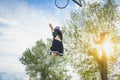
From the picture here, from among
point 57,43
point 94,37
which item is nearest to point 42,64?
point 94,37

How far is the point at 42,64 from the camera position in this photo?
59.5 m

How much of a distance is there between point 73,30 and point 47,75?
955 inches

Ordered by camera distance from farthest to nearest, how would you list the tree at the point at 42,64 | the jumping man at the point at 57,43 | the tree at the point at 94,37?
the tree at the point at 42,64
the tree at the point at 94,37
the jumping man at the point at 57,43

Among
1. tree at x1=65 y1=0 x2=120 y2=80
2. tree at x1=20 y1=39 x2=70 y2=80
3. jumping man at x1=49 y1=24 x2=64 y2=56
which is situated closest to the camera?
jumping man at x1=49 y1=24 x2=64 y2=56

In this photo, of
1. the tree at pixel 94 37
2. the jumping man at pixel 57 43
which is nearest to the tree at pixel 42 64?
the tree at pixel 94 37

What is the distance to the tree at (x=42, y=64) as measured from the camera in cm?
5894

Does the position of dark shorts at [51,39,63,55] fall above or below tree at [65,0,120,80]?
below

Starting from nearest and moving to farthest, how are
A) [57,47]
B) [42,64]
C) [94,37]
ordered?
[57,47] → [94,37] → [42,64]

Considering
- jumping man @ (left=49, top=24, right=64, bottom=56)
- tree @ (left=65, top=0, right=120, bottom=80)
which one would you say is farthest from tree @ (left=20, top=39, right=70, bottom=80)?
jumping man @ (left=49, top=24, right=64, bottom=56)

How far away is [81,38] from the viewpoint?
36219mm

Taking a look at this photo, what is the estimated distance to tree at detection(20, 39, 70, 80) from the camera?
5894 centimetres

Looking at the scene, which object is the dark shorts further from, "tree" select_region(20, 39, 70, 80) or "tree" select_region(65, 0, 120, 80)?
"tree" select_region(20, 39, 70, 80)

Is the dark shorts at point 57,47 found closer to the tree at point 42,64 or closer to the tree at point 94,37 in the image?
the tree at point 94,37

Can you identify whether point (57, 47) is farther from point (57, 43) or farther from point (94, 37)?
point (94, 37)
